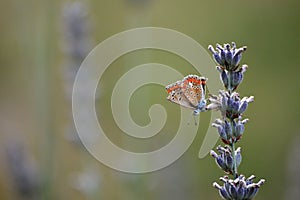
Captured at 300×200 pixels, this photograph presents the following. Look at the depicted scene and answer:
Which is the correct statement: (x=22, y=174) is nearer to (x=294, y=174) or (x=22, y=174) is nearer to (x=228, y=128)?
(x=294, y=174)

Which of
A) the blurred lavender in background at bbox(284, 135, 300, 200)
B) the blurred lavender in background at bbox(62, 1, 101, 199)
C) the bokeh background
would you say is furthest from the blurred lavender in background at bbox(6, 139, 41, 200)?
the blurred lavender in background at bbox(284, 135, 300, 200)

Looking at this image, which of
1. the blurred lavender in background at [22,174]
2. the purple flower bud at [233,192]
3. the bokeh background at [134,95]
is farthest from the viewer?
the bokeh background at [134,95]

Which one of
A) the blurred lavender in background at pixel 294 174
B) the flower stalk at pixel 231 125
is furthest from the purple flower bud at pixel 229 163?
the blurred lavender in background at pixel 294 174

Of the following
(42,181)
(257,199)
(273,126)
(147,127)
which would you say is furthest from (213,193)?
(42,181)

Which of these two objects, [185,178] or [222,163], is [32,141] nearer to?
[185,178]

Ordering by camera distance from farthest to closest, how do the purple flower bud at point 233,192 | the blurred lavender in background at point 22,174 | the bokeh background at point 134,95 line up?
1. the bokeh background at point 134,95
2. the blurred lavender in background at point 22,174
3. the purple flower bud at point 233,192

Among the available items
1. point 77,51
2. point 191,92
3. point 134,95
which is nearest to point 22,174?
point 77,51

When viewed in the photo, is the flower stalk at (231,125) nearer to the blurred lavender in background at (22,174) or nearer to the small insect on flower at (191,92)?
the small insect on flower at (191,92)

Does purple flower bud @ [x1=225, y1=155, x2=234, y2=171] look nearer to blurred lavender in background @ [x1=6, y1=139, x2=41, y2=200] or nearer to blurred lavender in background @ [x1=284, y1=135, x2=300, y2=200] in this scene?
blurred lavender in background @ [x1=6, y1=139, x2=41, y2=200]
